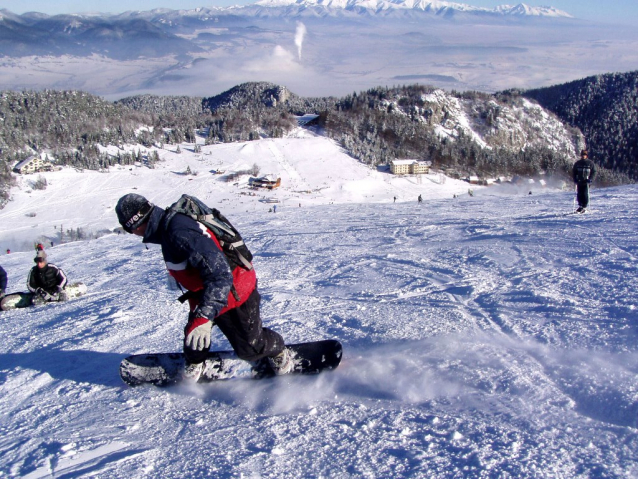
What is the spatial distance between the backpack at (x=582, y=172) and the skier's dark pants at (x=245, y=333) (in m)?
10.1

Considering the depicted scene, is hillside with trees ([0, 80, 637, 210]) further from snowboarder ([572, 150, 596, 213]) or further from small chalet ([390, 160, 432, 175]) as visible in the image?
snowboarder ([572, 150, 596, 213])

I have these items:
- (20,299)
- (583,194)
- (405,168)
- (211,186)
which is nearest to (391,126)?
(405,168)

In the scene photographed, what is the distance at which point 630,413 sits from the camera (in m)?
2.60

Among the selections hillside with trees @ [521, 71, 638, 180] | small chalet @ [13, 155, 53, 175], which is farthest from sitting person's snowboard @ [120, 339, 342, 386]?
hillside with trees @ [521, 71, 638, 180]

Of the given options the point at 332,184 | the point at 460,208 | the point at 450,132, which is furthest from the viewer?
the point at 450,132

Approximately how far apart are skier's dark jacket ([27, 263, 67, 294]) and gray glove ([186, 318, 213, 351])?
5.28 meters

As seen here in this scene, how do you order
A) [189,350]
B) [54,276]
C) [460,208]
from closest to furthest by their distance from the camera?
1. [189,350]
2. [54,276]
3. [460,208]

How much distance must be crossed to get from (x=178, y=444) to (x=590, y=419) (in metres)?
2.57

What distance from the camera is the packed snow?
2479 millimetres

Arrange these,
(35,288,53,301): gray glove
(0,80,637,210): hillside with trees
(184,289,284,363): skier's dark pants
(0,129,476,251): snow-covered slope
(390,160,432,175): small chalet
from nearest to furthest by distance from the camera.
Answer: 1. (184,289,284,363): skier's dark pants
2. (35,288,53,301): gray glove
3. (0,129,476,251): snow-covered slope
4. (390,160,432,175): small chalet
5. (0,80,637,210): hillside with trees

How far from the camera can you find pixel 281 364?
3648 mm

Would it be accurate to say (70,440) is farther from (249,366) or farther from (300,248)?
(300,248)

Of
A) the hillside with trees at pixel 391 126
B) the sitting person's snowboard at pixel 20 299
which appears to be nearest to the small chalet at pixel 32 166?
the hillside with trees at pixel 391 126

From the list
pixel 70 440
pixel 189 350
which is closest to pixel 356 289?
pixel 189 350
